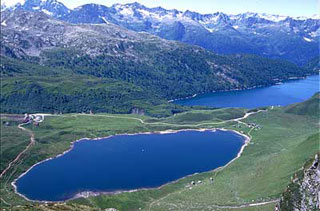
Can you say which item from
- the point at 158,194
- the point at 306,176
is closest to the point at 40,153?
the point at 158,194

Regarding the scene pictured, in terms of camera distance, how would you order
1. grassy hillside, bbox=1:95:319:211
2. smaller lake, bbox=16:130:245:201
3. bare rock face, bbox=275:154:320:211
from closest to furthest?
1. bare rock face, bbox=275:154:320:211
2. grassy hillside, bbox=1:95:319:211
3. smaller lake, bbox=16:130:245:201

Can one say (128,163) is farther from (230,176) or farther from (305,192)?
(305,192)

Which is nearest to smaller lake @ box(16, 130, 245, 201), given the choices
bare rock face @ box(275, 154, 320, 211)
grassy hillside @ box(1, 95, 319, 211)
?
grassy hillside @ box(1, 95, 319, 211)

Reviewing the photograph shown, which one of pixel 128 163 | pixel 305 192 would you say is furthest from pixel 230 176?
pixel 305 192

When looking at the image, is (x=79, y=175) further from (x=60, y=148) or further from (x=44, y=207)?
(x=44, y=207)

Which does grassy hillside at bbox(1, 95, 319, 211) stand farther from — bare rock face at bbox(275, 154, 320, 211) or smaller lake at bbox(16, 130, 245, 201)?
bare rock face at bbox(275, 154, 320, 211)

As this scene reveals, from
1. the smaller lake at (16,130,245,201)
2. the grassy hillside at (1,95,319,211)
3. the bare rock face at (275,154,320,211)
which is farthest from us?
the smaller lake at (16,130,245,201)

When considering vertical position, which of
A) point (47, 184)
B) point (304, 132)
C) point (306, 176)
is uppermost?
point (306, 176)
